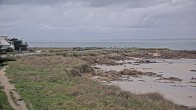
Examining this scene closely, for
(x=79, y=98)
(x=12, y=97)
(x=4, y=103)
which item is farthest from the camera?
(x=12, y=97)

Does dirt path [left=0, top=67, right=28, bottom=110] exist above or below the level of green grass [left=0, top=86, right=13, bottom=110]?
below

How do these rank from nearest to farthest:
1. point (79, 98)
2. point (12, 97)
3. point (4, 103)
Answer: point (4, 103) < point (79, 98) < point (12, 97)

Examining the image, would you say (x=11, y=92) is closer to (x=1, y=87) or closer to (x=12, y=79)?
(x=1, y=87)

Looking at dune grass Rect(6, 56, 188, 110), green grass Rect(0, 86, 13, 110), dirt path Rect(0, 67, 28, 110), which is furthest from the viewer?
dirt path Rect(0, 67, 28, 110)

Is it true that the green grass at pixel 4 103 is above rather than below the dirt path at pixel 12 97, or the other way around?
above

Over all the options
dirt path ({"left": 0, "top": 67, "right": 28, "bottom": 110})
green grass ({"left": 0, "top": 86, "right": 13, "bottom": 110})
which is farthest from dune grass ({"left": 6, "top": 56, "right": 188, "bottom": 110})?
green grass ({"left": 0, "top": 86, "right": 13, "bottom": 110})

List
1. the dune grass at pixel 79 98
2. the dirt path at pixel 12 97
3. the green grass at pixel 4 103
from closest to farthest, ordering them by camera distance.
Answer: the green grass at pixel 4 103
the dune grass at pixel 79 98
the dirt path at pixel 12 97

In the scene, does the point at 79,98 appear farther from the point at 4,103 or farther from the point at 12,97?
the point at 12,97

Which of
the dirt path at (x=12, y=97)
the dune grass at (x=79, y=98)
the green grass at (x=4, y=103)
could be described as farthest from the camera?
the dirt path at (x=12, y=97)

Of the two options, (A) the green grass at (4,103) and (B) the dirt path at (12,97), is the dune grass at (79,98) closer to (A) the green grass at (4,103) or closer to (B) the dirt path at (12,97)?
(B) the dirt path at (12,97)

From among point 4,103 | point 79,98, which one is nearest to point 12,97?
point 4,103

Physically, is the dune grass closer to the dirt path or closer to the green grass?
the dirt path

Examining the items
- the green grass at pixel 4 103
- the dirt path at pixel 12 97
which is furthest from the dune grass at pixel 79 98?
the green grass at pixel 4 103

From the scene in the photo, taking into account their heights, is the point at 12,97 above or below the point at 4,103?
below
